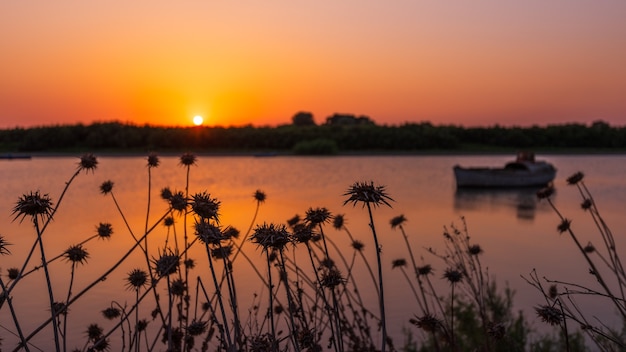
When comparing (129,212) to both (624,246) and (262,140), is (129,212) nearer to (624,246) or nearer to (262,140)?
(624,246)

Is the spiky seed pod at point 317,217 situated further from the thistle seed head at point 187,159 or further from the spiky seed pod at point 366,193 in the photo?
the thistle seed head at point 187,159

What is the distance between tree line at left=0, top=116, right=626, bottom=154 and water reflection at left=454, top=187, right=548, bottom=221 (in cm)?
5937

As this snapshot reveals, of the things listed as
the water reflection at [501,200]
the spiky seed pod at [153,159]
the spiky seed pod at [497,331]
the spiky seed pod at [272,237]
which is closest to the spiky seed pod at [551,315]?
the spiky seed pod at [497,331]

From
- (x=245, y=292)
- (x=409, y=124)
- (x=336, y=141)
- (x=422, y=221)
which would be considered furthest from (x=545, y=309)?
(x=409, y=124)

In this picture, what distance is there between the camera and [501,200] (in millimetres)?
28719

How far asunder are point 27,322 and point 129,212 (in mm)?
14789

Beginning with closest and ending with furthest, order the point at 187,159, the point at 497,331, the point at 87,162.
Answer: the point at 497,331 < the point at 87,162 < the point at 187,159

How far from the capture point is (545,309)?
293cm

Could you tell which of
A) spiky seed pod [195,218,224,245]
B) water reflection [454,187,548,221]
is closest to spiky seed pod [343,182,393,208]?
spiky seed pod [195,218,224,245]

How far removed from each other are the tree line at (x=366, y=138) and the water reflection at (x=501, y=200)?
5937 centimetres

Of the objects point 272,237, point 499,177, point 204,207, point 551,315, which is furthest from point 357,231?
point 499,177

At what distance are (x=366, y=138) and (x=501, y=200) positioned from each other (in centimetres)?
7263

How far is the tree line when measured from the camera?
9488 centimetres

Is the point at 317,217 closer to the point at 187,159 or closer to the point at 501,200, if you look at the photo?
the point at 187,159
